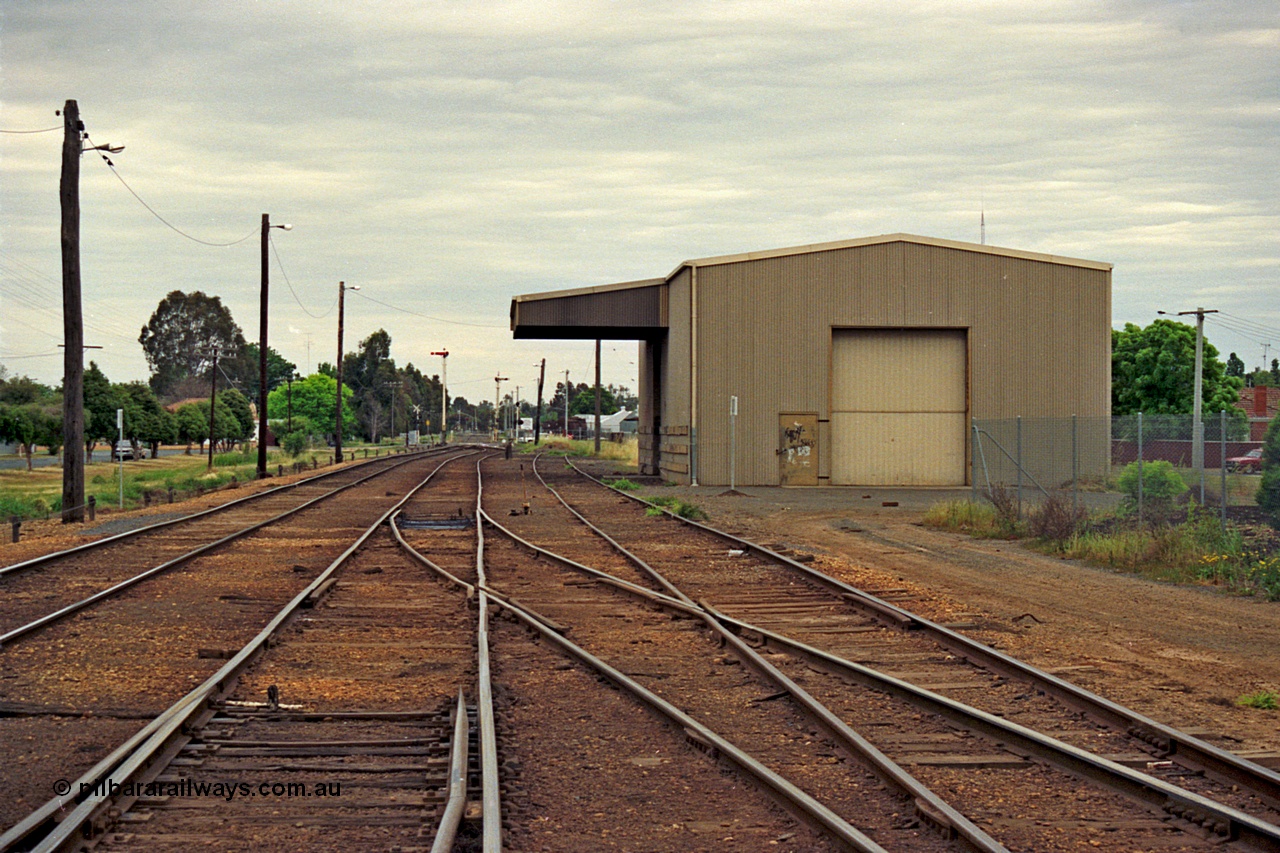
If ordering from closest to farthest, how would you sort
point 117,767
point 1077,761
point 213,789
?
point 213,789 → point 117,767 → point 1077,761

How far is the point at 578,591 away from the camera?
48.0 ft

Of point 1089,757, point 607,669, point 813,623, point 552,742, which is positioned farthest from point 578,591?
point 1089,757

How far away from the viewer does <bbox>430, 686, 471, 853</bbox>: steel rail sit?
208 inches

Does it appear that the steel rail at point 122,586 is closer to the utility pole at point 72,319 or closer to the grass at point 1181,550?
Result: the utility pole at point 72,319

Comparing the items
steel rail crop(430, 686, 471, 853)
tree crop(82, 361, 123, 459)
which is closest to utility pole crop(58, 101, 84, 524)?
steel rail crop(430, 686, 471, 853)

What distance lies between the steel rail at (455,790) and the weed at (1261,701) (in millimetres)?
5646

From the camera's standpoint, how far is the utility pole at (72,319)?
84.1ft

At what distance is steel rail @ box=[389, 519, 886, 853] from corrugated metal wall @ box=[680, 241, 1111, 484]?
26199mm

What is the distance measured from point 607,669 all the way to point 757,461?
27.7 m

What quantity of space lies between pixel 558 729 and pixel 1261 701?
5.13 m

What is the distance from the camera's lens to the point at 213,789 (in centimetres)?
635

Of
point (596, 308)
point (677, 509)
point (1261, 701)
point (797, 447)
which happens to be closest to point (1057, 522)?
point (677, 509)

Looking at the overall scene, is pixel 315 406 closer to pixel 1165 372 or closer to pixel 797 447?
pixel 1165 372

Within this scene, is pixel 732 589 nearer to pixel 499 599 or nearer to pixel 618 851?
pixel 499 599
